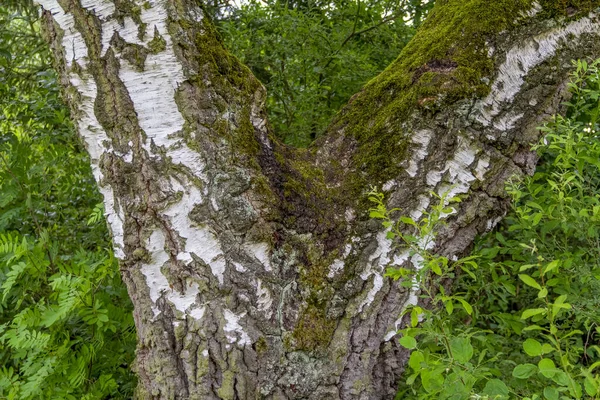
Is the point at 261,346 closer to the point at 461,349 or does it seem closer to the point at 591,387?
the point at 461,349

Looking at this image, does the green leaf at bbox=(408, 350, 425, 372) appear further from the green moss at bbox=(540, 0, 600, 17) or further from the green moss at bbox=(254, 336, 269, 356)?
the green moss at bbox=(540, 0, 600, 17)

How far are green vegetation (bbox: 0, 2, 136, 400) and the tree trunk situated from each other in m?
0.43

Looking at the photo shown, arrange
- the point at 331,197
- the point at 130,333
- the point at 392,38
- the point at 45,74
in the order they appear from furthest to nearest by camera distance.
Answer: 1. the point at 392,38
2. the point at 45,74
3. the point at 130,333
4. the point at 331,197

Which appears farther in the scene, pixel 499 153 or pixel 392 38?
pixel 392 38

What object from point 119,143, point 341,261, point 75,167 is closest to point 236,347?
point 341,261

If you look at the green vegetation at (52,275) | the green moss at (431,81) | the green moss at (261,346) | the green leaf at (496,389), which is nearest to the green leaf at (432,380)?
the green leaf at (496,389)

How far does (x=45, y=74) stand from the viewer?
3102 mm

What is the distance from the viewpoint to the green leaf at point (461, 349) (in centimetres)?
124

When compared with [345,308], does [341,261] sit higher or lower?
higher

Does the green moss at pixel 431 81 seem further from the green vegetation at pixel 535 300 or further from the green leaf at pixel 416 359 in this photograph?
the green leaf at pixel 416 359

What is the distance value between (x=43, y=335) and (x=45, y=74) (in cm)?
194

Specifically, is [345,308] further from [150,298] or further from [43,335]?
[43,335]

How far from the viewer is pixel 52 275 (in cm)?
207

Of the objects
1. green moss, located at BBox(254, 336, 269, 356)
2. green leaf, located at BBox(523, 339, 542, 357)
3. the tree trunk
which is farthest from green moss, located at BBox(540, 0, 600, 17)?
green moss, located at BBox(254, 336, 269, 356)
